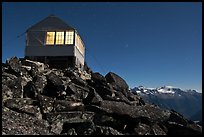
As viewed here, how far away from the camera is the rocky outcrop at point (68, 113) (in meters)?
26.5

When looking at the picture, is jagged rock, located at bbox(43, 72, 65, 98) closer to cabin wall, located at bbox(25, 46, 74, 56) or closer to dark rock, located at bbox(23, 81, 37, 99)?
dark rock, located at bbox(23, 81, 37, 99)

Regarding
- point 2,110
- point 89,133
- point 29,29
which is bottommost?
point 89,133

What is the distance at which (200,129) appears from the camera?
101 feet

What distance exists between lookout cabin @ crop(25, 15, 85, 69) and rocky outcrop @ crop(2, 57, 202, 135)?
1190cm

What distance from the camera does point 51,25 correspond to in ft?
170

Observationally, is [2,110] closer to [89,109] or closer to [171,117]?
[89,109]

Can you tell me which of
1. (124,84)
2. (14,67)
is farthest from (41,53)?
(124,84)

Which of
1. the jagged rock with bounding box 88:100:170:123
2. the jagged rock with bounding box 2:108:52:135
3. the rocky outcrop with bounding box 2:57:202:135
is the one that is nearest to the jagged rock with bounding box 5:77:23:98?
the rocky outcrop with bounding box 2:57:202:135

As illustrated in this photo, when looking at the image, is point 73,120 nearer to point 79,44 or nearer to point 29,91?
point 29,91

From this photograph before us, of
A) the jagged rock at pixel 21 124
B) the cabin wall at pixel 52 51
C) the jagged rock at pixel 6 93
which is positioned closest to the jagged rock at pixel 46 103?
the jagged rock at pixel 21 124

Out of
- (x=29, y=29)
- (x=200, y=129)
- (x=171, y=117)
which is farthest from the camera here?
(x=29, y=29)

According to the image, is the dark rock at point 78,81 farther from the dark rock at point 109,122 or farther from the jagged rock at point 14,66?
the dark rock at point 109,122

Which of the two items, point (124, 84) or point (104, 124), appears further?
point (124, 84)

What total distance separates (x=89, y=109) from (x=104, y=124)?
3.39 meters
